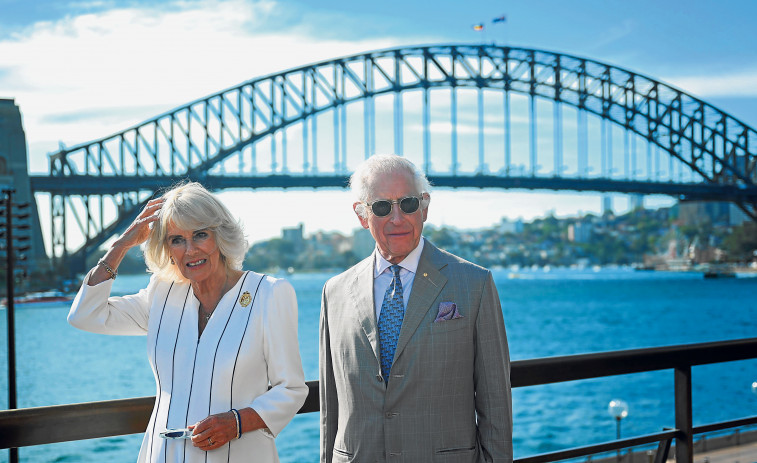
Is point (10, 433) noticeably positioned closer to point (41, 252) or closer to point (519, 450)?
point (519, 450)

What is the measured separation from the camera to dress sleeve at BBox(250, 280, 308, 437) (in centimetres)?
202

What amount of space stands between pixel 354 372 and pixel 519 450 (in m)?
21.1

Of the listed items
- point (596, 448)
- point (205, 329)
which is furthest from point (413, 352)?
point (596, 448)

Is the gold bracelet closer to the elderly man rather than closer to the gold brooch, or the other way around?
the gold brooch

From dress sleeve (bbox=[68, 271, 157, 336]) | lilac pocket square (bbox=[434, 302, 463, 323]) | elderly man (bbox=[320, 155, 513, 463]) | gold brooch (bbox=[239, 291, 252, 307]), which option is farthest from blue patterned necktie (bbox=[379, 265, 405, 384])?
dress sleeve (bbox=[68, 271, 157, 336])

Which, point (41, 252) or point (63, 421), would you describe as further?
point (41, 252)

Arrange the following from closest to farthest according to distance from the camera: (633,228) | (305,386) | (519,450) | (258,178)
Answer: (305,386) → (519,450) → (258,178) → (633,228)

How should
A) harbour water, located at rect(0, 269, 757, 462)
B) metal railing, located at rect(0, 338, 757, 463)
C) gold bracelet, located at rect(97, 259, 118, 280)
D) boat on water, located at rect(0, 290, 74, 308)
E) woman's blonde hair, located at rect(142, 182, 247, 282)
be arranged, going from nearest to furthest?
metal railing, located at rect(0, 338, 757, 463) < woman's blonde hair, located at rect(142, 182, 247, 282) < gold bracelet, located at rect(97, 259, 118, 280) < harbour water, located at rect(0, 269, 757, 462) < boat on water, located at rect(0, 290, 74, 308)

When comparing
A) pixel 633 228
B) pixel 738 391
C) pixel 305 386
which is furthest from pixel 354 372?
pixel 633 228

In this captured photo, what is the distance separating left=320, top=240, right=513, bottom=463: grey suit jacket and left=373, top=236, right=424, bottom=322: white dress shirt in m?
0.04

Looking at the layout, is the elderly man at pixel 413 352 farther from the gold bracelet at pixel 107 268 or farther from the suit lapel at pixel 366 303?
the gold bracelet at pixel 107 268

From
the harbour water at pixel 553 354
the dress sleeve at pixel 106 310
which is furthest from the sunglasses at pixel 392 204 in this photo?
the harbour water at pixel 553 354

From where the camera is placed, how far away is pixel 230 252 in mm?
2137

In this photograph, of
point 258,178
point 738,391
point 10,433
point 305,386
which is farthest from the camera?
point 258,178
